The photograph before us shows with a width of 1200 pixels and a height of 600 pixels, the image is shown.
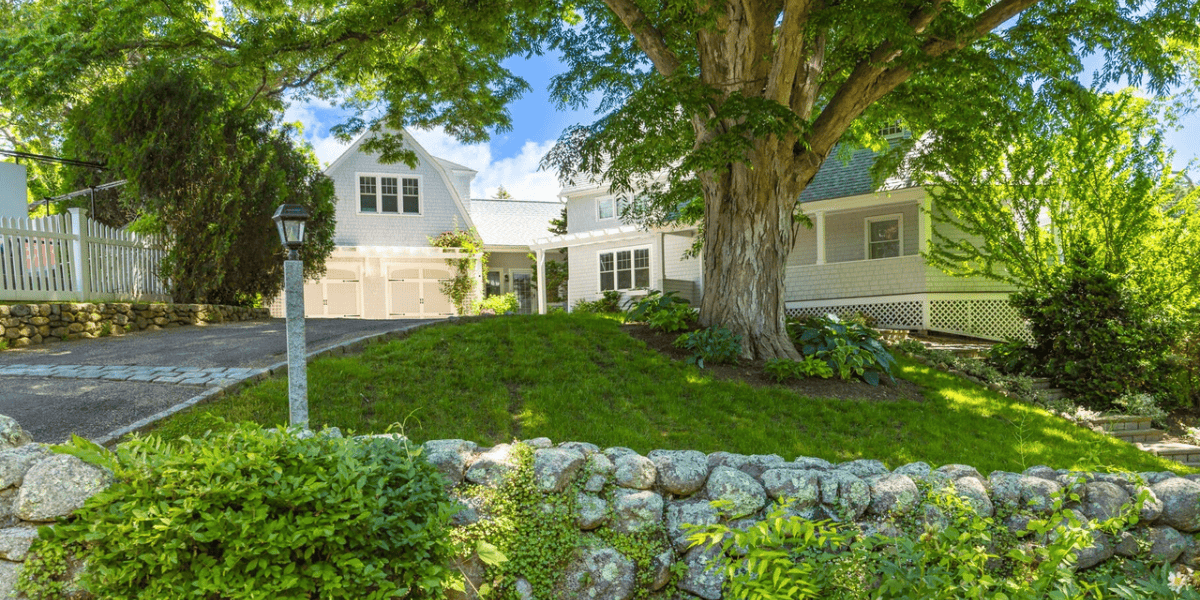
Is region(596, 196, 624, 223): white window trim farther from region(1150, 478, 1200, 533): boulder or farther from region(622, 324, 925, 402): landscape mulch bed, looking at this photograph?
region(1150, 478, 1200, 533): boulder

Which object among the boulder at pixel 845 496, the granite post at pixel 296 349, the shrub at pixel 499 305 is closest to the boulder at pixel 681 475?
the boulder at pixel 845 496

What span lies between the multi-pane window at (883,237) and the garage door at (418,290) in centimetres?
1193

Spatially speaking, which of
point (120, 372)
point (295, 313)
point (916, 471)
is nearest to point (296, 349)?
point (295, 313)

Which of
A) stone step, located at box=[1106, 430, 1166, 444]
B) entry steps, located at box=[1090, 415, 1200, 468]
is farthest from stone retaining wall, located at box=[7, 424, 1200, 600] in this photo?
stone step, located at box=[1106, 430, 1166, 444]

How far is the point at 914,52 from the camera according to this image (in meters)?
7.66

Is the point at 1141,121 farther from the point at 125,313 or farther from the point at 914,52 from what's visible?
the point at 125,313

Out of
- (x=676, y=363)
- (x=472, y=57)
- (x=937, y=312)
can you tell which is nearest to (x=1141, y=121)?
(x=937, y=312)

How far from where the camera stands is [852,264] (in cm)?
1684

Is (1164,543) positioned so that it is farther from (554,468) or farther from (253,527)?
(253,527)

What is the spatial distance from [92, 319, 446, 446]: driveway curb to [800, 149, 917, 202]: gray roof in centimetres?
1086

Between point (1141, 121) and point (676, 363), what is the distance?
357 inches

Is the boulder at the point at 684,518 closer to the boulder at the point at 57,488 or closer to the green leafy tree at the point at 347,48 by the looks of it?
the boulder at the point at 57,488

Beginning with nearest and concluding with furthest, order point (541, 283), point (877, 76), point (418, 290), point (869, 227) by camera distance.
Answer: point (877, 76) → point (869, 227) → point (541, 283) → point (418, 290)

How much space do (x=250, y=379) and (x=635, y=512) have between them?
15.4 feet
